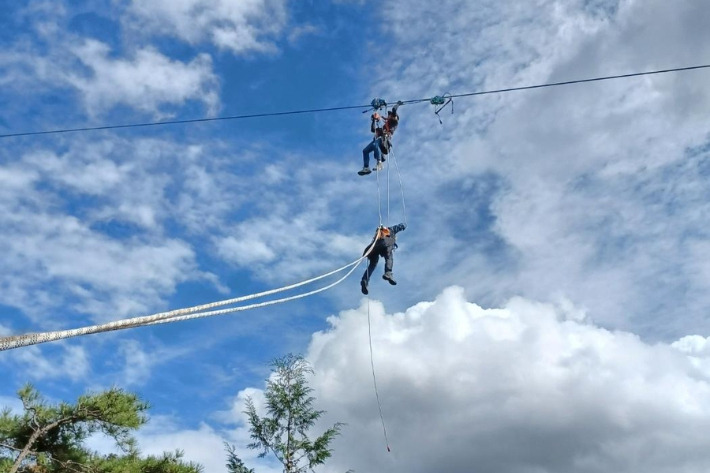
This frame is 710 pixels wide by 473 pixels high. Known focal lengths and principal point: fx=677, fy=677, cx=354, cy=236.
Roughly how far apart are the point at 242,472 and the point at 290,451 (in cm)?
165

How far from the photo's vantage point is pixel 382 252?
12.3 metres

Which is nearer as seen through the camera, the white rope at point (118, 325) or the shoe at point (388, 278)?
the white rope at point (118, 325)

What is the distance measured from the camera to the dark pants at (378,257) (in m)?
12.1

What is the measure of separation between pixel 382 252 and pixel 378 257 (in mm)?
171

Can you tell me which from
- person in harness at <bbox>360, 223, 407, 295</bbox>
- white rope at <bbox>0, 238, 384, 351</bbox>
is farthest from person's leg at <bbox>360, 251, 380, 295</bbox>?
white rope at <bbox>0, 238, 384, 351</bbox>

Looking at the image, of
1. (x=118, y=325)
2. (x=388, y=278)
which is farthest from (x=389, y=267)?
(x=118, y=325)

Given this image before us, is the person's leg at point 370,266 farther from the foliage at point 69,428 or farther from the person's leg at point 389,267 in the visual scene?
the foliage at point 69,428

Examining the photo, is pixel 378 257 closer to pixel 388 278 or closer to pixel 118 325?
pixel 388 278

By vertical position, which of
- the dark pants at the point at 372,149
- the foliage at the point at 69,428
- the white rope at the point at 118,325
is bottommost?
the white rope at the point at 118,325

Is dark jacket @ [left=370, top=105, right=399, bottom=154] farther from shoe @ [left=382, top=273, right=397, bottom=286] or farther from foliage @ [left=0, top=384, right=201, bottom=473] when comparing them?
foliage @ [left=0, top=384, right=201, bottom=473]

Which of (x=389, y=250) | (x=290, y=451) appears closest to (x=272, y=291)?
(x=389, y=250)

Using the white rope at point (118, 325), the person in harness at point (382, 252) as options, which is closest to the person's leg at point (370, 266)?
the person in harness at point (382, 252)

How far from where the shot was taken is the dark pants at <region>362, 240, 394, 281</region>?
39.8 ft

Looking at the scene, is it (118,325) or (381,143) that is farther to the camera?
(381,143)
